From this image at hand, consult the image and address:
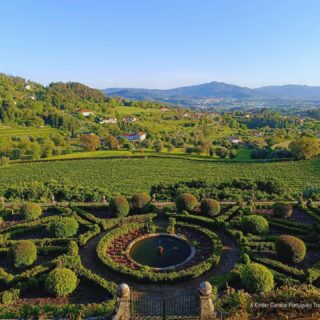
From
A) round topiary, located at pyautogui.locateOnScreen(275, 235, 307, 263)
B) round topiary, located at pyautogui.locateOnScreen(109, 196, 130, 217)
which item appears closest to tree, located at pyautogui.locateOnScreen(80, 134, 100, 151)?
round topiary, located at pyautogui.locateOnScreen(109, 196, 130, 217)

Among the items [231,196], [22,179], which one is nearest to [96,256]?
[231,196]

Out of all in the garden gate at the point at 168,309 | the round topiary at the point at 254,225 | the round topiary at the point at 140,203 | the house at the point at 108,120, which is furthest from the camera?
the house at the point at 108,120

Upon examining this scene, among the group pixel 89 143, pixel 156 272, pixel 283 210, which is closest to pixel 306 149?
pixel 283 210

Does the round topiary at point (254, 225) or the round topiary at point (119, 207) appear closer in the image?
the round topiary at point (254, 225)

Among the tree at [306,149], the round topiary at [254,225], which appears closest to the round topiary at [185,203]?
the round topiary at [254,225]

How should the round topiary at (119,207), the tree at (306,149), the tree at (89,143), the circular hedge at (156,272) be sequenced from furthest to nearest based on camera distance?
the tree at (89,143) → the tree at (306,149) → the round topiary at (119,207) → the circular hedge at (156,272)

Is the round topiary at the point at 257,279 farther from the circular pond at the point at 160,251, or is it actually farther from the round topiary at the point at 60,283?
the round topiary at the point at 60,283
